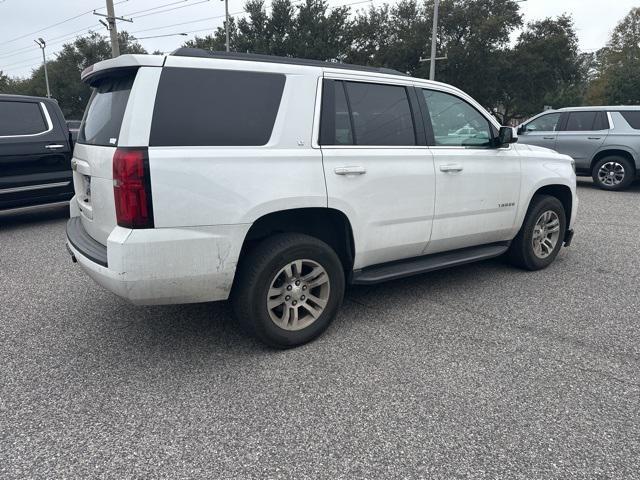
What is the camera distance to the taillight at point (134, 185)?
2553 millimetres

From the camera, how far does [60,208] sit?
27.9ft

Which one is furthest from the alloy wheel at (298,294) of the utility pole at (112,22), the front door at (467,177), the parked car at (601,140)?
the utility pole at (112,22)

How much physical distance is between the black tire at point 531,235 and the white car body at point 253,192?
0.88 m

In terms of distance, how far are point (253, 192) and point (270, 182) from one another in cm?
13

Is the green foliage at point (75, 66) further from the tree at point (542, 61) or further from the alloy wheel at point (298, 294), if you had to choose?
the alloy wheel at point (298, 294)

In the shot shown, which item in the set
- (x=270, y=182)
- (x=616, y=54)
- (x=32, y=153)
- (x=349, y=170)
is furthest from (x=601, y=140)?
(x=616, y=54)

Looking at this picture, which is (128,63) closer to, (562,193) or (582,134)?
(562,193)

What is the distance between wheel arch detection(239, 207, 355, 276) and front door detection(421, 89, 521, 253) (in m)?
0.86

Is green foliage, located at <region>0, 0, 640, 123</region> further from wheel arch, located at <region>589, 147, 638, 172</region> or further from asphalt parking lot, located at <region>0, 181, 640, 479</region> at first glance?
asphalt parking lot, located at <region>0, 181, 640, 479</region>

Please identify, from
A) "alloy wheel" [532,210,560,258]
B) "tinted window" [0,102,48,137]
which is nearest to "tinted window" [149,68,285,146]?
"alloy wheel" [532,210,560,258]

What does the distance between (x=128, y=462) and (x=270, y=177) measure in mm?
1712

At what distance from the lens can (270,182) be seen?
2.91 metres

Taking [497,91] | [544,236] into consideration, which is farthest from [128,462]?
[497,91]

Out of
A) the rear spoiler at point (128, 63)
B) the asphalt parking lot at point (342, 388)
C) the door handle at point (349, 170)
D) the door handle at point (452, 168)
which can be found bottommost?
the asphalt parking lot at point (342, 388)
